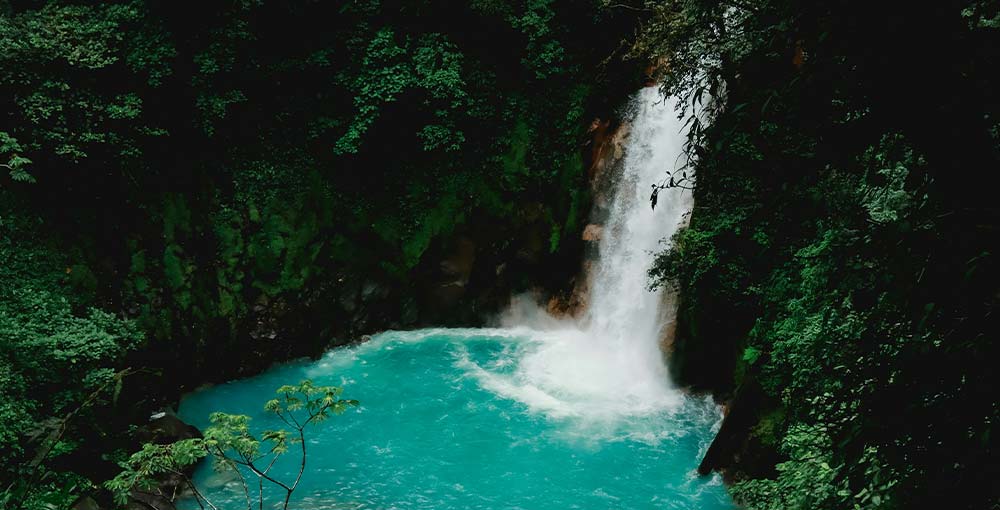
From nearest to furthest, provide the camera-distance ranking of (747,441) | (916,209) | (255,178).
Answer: (916,209), (747,441), (255,178)

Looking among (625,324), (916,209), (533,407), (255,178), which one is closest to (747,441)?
(533,407)

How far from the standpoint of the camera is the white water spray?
427 inches

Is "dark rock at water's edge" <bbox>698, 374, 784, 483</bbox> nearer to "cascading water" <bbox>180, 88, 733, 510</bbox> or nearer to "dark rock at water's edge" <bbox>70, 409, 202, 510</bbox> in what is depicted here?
"cascading water" <bbox>180, 88, 733, 510</bbox>

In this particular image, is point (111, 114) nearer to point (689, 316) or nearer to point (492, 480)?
point (492, 480)

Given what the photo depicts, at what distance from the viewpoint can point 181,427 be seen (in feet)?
29.6

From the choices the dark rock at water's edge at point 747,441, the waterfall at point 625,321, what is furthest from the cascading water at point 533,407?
the dark rock at water's edge at point 747,441

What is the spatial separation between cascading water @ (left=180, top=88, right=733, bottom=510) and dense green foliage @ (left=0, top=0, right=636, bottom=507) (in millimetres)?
970

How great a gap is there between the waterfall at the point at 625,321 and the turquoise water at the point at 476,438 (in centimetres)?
6

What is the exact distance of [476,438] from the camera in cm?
962

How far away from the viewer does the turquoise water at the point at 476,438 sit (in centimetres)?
832

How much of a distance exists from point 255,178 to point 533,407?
6.68m

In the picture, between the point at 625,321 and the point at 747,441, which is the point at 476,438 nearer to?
the point at 747,441

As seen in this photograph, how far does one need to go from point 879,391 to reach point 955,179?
0.91 meters

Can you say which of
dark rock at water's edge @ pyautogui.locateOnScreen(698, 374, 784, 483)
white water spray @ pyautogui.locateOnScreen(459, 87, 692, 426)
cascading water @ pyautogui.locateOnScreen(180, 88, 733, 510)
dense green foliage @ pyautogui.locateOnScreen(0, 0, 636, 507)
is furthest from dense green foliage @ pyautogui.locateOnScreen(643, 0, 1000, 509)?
white water spray @ pyautogui.locateOnScreen(459, 87, 692, 426)
